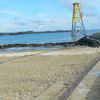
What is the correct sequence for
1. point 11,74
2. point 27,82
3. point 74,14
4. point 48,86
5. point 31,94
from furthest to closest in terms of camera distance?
point 74,14 < point 11,74 < point 27,82 < point 48,86 < point 31,94

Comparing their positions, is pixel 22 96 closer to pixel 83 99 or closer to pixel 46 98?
pixel 46 98

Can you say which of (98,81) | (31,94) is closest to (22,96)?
(31,94)

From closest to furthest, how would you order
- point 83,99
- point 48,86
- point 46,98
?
point 83,99 < point 46,98 < point 48,86

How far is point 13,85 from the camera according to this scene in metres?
12.5

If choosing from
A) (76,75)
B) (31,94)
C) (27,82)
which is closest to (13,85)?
(27,82)

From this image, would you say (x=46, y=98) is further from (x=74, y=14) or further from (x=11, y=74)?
(x=74, y=14)

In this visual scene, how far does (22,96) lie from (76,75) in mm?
4119

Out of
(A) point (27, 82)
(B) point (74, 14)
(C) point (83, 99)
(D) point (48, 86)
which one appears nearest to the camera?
(C) point (83, 99)

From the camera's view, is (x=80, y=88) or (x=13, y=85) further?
(x=13, y=85)

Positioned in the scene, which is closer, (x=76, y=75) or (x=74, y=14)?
(x=76, y=75)

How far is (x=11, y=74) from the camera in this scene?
15555 millimetres

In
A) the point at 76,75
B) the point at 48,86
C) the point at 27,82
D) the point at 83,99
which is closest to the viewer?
the point at 83,99

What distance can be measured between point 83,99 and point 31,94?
2145 mm

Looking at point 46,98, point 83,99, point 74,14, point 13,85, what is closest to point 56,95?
point 46,98
